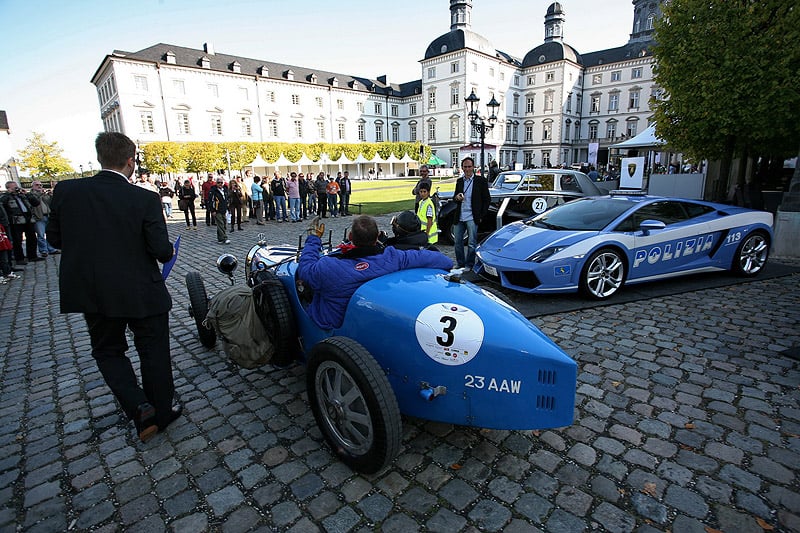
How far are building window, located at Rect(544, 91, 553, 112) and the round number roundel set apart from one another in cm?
7109

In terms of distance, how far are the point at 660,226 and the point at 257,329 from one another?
17.3 ft

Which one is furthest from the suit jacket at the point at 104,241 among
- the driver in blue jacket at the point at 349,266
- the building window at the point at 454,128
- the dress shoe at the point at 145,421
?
the building window at the point at 454,128

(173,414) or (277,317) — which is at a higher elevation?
(277,317)

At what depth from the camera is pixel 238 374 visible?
3857 mm

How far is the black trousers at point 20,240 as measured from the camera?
30.7ft

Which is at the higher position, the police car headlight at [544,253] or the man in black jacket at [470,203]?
the man in black jacket at [470,203]

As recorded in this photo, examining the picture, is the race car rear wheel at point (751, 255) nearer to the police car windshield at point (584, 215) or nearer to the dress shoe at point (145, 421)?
the police car windshield at point (584, 215)

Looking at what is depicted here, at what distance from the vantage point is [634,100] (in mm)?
69125

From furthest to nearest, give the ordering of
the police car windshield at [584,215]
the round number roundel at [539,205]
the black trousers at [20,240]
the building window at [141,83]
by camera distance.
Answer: the building window at [141,83]
the black trousers at [20,240]
the round number roundel at [539,205]
the police car windshield at [584,215]

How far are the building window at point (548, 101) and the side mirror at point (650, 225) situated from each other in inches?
2929

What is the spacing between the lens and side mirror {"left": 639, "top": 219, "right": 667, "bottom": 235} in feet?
18.1

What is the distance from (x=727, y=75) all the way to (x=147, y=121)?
190ft

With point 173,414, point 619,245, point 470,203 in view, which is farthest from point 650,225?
point 173,414

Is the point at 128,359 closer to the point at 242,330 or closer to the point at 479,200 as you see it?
the point at 242,330
